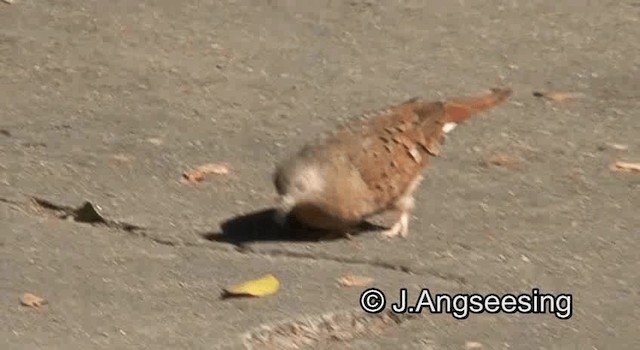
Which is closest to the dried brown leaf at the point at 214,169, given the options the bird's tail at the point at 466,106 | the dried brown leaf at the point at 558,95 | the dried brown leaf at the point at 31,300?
the bird's tail at the point at 466,106

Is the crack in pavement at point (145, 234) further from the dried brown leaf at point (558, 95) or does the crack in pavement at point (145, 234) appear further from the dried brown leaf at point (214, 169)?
the dried brown leaf at point (558, 95)

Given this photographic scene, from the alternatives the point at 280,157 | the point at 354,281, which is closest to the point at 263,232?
the point at 354,281

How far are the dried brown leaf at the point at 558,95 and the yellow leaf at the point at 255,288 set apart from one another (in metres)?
2.77

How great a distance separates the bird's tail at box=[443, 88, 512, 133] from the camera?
265 inches

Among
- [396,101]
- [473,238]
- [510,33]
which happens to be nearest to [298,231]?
[473,238]

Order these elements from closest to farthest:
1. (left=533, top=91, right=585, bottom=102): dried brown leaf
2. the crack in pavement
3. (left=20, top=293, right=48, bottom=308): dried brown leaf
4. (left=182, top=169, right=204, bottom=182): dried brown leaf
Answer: (left=20, top=293, right=48, bottom=308): dried brown leaf → the crack in pavement → (left=182, top=169, right=204, bottom=182): dried brown leaf → (left=533, top=91, right=585, bottom=102): dried brown leaf

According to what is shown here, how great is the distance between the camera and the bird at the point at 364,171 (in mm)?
6184

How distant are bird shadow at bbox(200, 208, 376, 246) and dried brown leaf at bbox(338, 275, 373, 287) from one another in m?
0.47

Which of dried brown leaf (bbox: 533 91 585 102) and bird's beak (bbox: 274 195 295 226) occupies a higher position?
bird's beak (bbox: 274 195 295 226)

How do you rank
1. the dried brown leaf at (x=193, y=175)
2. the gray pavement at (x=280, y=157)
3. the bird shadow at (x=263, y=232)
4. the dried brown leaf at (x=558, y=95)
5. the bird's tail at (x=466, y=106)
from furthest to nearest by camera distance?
the dried brown leaf at (x=558, y=95) → the dried brown leaf at (x=193, y=175) → the bird's tail at (x=466, y=106) → the bird shadow at (x=263, y=232) → the gray pavement at (x=280, y=157)

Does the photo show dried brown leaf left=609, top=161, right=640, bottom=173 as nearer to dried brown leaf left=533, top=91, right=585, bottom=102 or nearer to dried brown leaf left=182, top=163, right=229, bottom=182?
dried brown leaf left=533, top=91, right=585, bottom=102

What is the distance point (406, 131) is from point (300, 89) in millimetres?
1899

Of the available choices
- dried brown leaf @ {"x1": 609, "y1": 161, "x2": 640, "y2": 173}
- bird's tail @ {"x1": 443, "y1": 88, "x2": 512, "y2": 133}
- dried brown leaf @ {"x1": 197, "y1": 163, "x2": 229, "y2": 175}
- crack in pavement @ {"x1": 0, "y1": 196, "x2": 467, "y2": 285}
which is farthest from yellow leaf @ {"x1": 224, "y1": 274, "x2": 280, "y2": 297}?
dried brown leaf @ {"x1": 609, "y1": 161, "x2": 640, "y2": 173}

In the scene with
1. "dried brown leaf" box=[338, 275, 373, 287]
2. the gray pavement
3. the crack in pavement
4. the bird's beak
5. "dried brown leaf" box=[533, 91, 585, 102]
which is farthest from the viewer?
"dried brown leaf" box=[533, 91, 585, 102]
